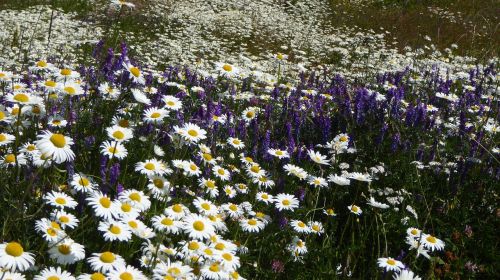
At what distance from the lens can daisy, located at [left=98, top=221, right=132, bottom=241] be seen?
223 cm

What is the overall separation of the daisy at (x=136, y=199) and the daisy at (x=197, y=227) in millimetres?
223

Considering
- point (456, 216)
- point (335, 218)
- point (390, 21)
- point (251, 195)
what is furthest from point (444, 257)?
point (390, 21)

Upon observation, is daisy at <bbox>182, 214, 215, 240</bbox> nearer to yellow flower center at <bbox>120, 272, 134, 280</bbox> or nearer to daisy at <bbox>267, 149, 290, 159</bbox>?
yellow flower center at <bbox>120, 272, 134, 280</bbox>

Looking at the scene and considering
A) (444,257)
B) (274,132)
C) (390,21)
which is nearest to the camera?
(444,257)

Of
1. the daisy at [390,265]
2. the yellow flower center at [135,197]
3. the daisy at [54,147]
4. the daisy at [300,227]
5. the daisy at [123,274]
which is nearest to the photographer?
the daisy at [123,274]

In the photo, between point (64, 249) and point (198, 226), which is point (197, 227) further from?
point (64, 249)

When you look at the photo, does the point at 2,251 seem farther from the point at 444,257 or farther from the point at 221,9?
the point at 221,9

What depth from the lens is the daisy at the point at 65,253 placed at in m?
2.03

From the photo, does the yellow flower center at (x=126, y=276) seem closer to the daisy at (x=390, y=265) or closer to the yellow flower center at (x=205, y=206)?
the yellow flower center at (x=205, y=206)

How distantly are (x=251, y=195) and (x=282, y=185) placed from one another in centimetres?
28

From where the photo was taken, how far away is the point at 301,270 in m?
3.04

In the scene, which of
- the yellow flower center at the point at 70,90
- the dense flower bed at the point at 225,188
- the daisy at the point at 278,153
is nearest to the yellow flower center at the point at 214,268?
the dense flower bed at the point at 225,188

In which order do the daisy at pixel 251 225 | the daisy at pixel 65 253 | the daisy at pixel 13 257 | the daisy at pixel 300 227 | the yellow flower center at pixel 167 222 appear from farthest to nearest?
the daisy at pixel 300 227
the daisy at pixel 251 225
the yellow flower center at pixel 167 222
the daisy at pixel 65 253
the daisy at pixel 13 257

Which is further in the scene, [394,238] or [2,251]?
[394,238]
